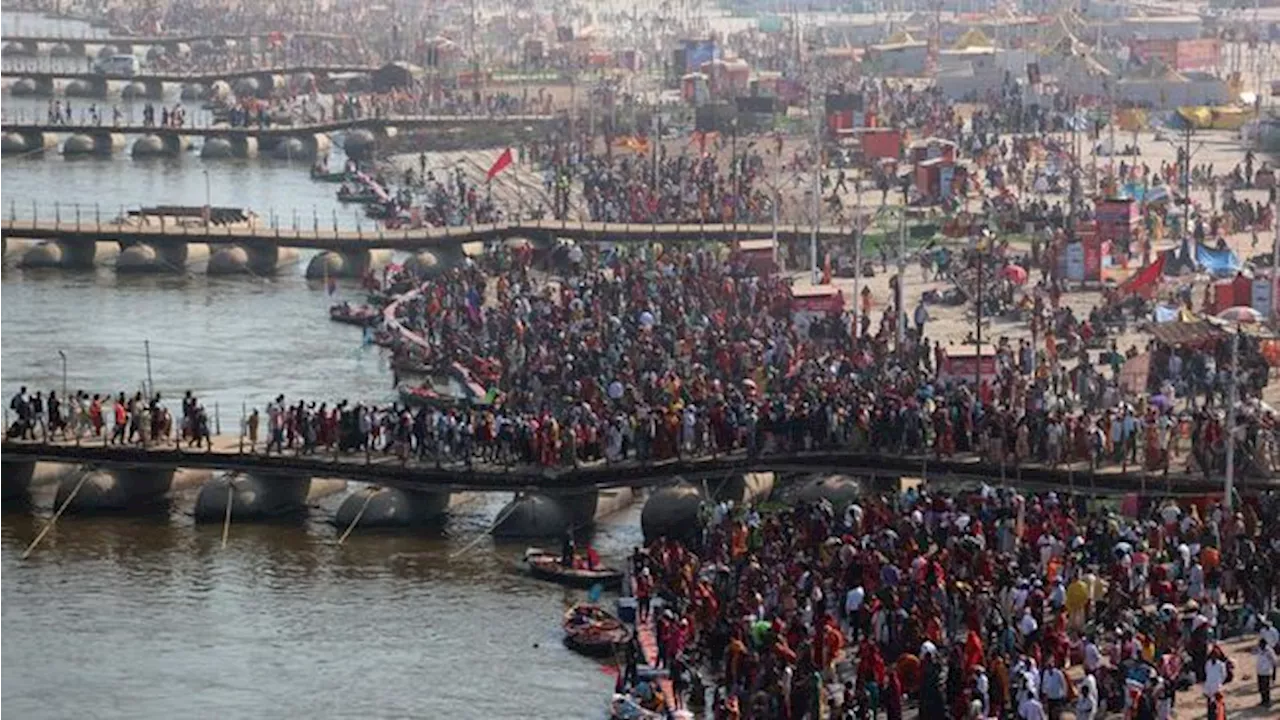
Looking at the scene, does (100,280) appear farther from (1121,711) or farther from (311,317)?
(1121,711)

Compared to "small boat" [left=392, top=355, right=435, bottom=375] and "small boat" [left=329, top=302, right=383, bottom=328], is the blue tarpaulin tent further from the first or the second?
"small boat" [left=329, top=302, right=383, bottom=328]

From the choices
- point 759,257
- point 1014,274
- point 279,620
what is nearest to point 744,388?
point 279,620

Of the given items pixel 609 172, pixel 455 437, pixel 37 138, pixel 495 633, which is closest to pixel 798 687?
pixel 495 633

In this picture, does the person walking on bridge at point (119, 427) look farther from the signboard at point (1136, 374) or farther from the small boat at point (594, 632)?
the signboard at point (1136, 374)

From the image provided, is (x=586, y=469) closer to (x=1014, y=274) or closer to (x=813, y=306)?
(x=813, y=306)

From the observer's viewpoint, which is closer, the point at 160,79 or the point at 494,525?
the point at 494,525

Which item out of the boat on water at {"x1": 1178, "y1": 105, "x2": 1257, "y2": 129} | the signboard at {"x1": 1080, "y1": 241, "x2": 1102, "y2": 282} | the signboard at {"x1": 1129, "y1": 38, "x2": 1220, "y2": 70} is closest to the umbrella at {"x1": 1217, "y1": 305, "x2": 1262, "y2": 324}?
the signboard at {"x1": 1080, "y1": 241, "x2": 1102, "y2": 282}
